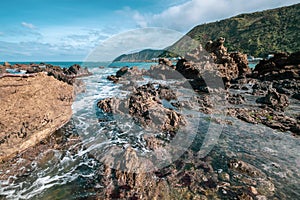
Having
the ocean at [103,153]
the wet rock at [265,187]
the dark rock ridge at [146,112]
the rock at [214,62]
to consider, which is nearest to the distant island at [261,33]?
the rock at [214,62]

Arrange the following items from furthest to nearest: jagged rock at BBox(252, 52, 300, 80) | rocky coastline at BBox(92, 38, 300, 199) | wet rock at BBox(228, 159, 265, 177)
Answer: jagged rock at BBox(252, 52, 300, 80)
wet rock at BBox(228, 159, 265, 177)
rocky coastline at BBox(92, 38, 300, 199)

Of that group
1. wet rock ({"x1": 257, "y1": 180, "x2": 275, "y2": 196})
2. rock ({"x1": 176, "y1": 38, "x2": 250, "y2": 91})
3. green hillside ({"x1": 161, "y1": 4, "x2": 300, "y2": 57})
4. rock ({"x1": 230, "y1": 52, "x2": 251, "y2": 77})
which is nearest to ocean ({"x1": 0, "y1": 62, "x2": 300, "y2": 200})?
wet rock ({"x1": 257, "y1": 180, "x2": 275, "y2": 196})

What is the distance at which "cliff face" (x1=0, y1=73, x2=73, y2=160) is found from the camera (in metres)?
8.54

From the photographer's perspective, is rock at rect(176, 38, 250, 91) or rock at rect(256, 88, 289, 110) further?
rock at rect(176, 38, 250, 91)

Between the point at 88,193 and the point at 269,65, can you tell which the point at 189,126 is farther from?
the point at 269,65

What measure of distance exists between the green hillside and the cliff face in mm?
109604

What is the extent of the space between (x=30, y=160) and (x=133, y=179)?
206 inches

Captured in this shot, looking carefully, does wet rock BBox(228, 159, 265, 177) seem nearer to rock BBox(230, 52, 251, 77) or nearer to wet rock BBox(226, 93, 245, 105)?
wet rock BBox(226, 93, 245, 105)

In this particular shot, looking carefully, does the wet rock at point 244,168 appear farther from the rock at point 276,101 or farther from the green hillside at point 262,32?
the green hillside at point 262,32

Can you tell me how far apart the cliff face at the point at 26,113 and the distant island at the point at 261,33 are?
78845 millimetres

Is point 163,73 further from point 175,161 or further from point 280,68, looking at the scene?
point 175,161

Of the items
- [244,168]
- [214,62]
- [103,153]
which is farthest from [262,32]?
[103,153]

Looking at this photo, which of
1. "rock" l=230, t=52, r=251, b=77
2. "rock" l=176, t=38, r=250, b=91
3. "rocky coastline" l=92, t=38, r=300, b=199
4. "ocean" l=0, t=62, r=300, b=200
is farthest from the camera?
"rock" l=230, t=52, r=251, b=77

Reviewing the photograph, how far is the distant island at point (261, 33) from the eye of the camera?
105688 mm
